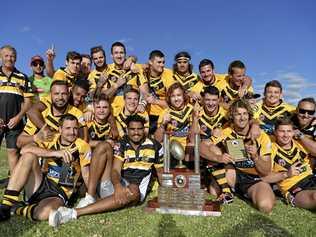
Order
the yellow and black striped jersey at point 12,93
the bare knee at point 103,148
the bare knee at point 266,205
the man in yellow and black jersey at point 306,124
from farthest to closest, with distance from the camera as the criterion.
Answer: the yellow and black striped jersey at point 12,93 < the man in yellow and black jersey at point 306,124 < the bare knee at point 103,148 < the bare knee at point 266,205

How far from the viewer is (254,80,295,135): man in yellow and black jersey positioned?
23.1 feet

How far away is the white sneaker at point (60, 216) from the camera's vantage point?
4.86 meters

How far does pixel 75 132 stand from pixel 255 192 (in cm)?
301

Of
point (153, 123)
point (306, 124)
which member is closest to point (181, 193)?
point (153, 123)

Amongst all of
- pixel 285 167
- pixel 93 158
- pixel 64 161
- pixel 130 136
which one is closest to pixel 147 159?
pixel 130 136

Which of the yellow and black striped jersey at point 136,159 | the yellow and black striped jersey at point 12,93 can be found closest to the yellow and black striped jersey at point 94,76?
the yellow and black striped jersey at point 12,93

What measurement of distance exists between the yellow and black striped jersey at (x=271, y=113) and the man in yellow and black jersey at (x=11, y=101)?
4503 mm

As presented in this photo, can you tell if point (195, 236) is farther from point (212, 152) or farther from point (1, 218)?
point (1, 218)

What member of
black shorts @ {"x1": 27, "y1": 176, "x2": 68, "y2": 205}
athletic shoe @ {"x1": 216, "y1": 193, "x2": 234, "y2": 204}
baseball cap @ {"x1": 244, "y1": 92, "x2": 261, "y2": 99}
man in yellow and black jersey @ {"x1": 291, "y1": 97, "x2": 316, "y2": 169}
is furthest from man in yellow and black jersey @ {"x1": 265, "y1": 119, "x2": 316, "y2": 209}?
black shorts @ {"x1": 27, "y1": 176, "x2": 68, "y2": 205}

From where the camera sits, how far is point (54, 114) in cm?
640

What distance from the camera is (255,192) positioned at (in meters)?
5.93

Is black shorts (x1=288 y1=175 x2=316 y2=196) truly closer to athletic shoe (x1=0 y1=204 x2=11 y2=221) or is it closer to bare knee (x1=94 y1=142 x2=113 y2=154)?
bare knee (x1=94 y1=142 x2=113 y2=154)

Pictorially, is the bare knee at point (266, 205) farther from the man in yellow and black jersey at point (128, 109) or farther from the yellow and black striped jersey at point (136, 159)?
the man in yellow and black jersey at point (128, 109)

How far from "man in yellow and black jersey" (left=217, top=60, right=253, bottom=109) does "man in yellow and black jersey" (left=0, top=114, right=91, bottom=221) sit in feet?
10.8
